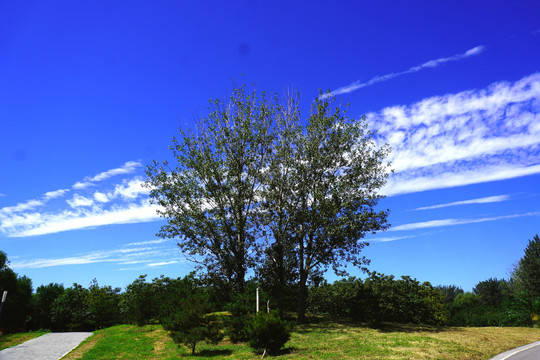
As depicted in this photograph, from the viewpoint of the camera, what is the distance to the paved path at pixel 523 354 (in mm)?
14887

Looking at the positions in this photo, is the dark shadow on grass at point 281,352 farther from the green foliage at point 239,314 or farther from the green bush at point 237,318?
the green bush at point 237,318

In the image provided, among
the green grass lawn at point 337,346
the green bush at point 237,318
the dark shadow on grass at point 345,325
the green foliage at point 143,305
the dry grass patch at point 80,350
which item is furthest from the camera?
the green foliage at point 143,305

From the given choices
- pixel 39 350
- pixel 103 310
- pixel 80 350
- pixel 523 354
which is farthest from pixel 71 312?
pixel 523 354

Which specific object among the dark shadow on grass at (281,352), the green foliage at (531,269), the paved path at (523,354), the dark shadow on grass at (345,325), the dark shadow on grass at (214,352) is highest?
the green foliage at (531,269)

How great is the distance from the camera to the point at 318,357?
45.1ft

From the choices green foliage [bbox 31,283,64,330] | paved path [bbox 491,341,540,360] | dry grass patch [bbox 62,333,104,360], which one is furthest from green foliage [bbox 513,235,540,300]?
green foliage [bbox 31,283,64,330]

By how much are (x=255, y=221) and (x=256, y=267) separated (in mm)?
3529

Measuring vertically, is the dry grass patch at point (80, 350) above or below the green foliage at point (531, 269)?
below

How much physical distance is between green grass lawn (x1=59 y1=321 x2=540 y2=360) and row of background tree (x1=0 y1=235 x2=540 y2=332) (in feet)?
6.45

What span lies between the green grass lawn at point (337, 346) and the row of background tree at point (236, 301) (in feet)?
6.45

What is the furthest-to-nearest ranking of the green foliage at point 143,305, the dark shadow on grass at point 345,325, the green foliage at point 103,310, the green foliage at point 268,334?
the green foliage at point 103,310
the green foliage at point 143,305
the dark shadow on grass at point 345,325
the green foliage at point 268,334

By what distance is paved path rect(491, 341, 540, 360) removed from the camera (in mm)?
14887

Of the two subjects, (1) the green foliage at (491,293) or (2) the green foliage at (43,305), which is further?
(1) the green foliage at (491,293)

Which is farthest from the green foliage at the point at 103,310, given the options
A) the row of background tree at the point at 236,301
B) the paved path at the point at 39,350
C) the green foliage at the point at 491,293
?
the green foliage at the point at 491,293
